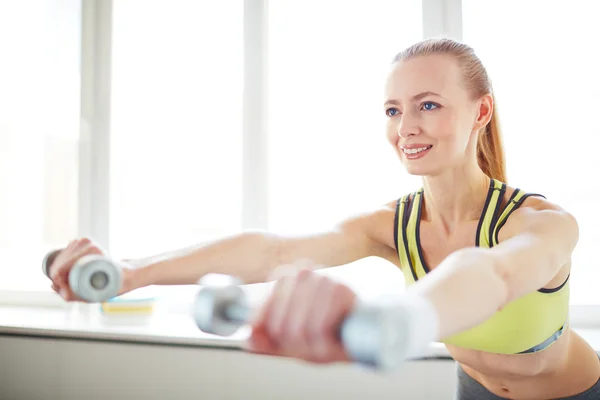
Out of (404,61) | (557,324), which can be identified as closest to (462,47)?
(404,61)

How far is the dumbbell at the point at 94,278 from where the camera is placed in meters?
0.75

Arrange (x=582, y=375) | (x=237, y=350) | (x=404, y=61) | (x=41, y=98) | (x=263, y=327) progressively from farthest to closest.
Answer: (x=41, y=98) < (x=237, y=350) < (x=582, y=375) < (x=404, y=61) < (x=263, y=327)

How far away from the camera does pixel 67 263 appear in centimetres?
82

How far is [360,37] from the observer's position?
2.17m

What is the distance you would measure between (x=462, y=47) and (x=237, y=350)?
1.22 meters

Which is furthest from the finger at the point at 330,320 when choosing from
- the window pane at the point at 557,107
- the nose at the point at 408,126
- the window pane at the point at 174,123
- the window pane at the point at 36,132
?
the window pane at the point at 36,132

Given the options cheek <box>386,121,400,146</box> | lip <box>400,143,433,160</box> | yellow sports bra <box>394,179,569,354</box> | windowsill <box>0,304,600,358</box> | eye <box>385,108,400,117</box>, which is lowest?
windowsill <box>0,304,600,358</box>

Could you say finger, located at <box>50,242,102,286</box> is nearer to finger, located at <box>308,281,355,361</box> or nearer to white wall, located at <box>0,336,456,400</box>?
finger, located at <box>308,281,355,361</box>

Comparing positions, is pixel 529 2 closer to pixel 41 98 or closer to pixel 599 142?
pixel 599 142

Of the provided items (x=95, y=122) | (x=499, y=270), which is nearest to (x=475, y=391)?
(x=499, y=270)

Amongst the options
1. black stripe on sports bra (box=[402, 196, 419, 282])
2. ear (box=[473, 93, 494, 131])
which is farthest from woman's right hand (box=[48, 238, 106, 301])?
ear (box=[473, 93, 494, 131])

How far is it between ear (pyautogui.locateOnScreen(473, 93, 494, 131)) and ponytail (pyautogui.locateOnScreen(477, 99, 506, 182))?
2.4 inches

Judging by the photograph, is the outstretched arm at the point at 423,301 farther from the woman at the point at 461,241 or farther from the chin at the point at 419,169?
the chin at the point at 419,169

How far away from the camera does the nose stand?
959 millimetres
